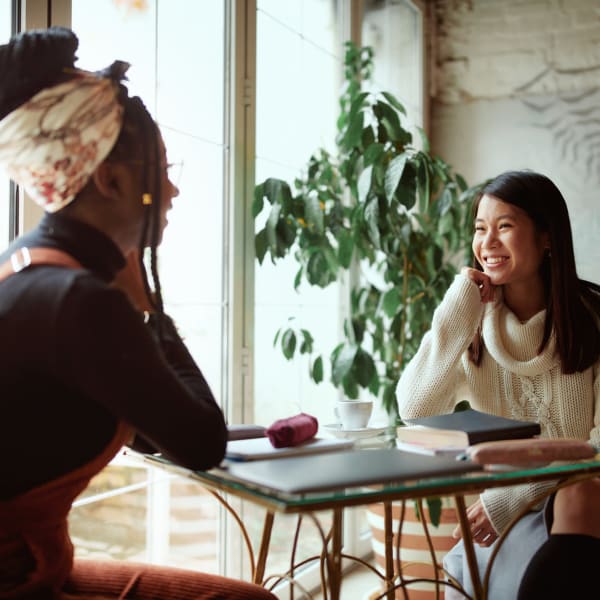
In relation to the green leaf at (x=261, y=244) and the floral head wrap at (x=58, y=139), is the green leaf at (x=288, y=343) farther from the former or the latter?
the floral head wrap at (x=58, y=139)

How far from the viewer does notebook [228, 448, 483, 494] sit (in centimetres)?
100

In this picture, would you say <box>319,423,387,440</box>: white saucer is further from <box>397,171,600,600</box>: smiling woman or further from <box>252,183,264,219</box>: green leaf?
<box>252,183,264,219</box>: green leaf

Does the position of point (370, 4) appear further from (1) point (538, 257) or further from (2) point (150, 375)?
(2) point (150, 375)

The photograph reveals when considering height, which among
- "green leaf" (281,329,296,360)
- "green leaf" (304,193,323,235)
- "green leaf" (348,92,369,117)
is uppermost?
"green leaf" (348,92,369,117)

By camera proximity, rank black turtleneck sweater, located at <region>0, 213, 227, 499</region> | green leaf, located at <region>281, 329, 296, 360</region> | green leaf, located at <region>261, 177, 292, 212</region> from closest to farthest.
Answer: black turtleneck sweater, located at <region>0, 213, 227, 499</region>
green leaf, located at <region>261, 177, 292, 212</region>
green leaf, located at <region>281, 329, 296, 360</region>

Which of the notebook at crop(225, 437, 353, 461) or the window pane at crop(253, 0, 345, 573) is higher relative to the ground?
the window pane at crop(253, 0, 345, 573)

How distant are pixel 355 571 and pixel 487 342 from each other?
5.02 ft

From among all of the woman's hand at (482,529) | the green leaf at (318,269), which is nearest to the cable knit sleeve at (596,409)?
the woman's hand at (482,529)

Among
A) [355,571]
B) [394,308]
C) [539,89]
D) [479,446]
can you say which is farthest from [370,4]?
[479,446]

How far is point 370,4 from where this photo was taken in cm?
329

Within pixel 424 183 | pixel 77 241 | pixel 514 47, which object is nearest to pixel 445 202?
pixel 424 183

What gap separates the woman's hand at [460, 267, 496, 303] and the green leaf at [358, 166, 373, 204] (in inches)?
25.3

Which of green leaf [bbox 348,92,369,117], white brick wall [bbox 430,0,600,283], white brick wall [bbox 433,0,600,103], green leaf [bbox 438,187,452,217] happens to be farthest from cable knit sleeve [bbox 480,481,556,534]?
white brick wall [bbox 433,0,600,103]

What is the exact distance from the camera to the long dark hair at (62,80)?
3.33 feet
